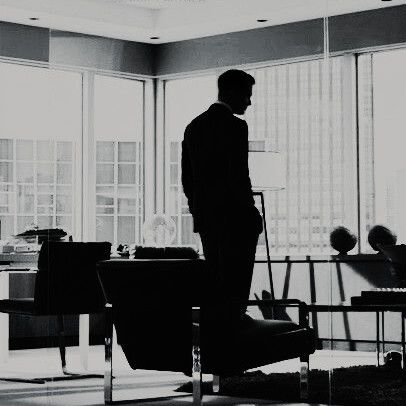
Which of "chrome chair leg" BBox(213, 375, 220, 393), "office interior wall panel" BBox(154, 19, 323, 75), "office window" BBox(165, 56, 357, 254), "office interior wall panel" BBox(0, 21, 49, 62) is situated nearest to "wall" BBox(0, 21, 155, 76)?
"office interior wall panel" BBox(0, 21, 49, 62)

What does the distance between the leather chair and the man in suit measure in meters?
0.26

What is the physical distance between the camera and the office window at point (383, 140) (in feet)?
24.4

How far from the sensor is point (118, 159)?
8469 millimetres

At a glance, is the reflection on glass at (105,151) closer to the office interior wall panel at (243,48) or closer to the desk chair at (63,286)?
the office interior wall panel at (243,48)

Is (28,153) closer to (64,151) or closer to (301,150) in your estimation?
(64,151)

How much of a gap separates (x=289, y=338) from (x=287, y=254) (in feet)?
9.74

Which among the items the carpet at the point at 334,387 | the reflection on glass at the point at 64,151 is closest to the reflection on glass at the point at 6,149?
the reflection on glass at the point at 64,151

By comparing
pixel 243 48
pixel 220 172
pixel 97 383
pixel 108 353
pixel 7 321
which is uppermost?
pixel 243 48

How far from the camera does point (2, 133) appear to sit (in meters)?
8.12

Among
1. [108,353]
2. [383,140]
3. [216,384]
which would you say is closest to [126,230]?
[383,140]

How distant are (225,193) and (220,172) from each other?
0.10 metres

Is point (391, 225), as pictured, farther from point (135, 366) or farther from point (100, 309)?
point (135, 366)

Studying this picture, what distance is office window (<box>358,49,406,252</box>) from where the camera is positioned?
293 inches

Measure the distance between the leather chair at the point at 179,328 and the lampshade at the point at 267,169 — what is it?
6.10 feet
